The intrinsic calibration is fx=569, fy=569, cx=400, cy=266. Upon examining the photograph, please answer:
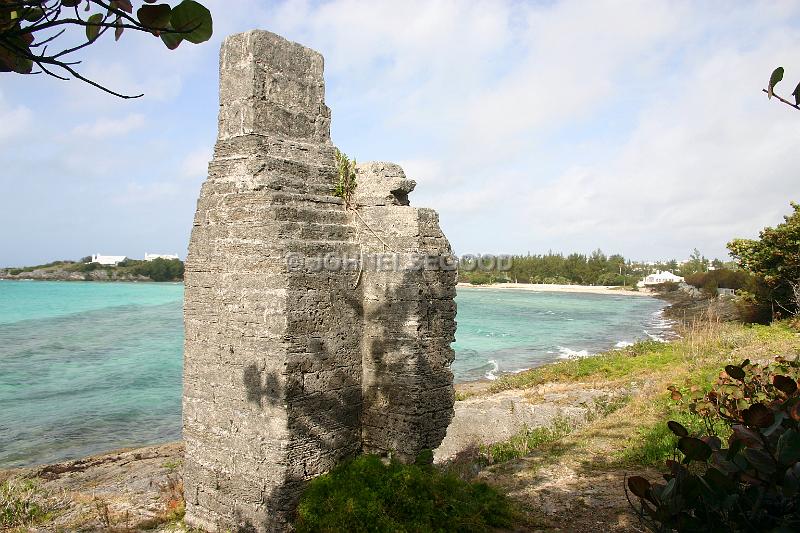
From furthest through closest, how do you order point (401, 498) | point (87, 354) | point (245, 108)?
point (87, 354), point (245, 108), point (401, 498)

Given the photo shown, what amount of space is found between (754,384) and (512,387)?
10493 millimetres

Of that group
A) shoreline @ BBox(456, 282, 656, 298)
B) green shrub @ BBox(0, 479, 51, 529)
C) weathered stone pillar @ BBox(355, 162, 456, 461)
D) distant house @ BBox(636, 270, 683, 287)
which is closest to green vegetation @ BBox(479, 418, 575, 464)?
weathered stone pillar @ BBox(355, 162, 456, 461)

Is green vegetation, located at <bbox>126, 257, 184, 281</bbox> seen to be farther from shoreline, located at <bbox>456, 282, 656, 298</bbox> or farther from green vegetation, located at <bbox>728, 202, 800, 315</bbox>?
green vegetation, located at <bbox>728, 202, 800, 315</bbox>

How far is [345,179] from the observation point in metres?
6.59

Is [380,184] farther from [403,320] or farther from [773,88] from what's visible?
[773,88]

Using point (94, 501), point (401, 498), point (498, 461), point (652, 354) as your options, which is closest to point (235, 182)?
point (401, 498)

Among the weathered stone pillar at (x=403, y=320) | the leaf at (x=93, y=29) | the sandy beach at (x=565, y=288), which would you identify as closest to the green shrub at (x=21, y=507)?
the weathered stone pillar at (x=403, y=320)

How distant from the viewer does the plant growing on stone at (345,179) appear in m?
6.55

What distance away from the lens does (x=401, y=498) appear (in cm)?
557

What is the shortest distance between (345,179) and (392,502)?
3.52 meters

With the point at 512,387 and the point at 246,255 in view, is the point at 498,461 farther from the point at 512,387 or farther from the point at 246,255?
the point at 512,387

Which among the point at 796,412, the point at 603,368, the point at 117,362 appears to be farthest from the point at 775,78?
the point at 117,362

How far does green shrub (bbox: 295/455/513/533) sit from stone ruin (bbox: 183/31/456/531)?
11.4 inches

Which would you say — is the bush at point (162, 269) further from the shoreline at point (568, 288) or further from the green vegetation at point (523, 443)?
the green vegetation at point (523, 443)
